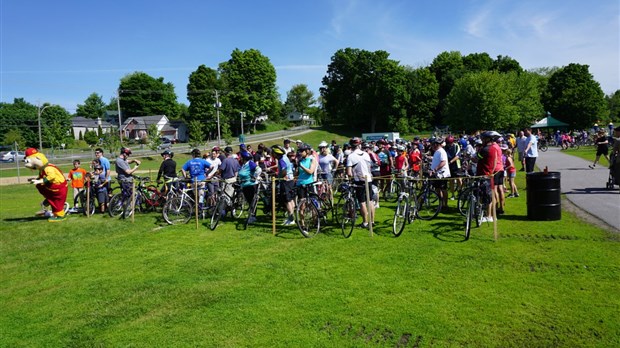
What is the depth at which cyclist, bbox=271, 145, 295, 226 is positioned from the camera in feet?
33.5

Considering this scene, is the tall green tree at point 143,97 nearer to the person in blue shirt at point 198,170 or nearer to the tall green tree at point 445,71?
the tall green tree at point 445,71

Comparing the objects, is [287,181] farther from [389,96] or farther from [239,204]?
[389,96]

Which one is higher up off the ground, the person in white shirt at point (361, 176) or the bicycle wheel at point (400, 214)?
the person in white shirt at point (361, 176)

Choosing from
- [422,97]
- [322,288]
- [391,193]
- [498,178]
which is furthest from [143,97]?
[322,288]

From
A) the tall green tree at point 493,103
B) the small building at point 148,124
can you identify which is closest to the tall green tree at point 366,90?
the tall green tree at point 493,103

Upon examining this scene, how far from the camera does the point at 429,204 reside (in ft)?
34.3

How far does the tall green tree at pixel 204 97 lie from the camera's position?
247 feet

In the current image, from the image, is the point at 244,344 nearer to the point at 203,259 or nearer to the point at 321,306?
the point at 321,306

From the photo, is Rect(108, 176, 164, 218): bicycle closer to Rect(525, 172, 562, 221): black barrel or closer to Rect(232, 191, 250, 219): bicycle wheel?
Rect(232, 191, 250, 219): bicycle wheel

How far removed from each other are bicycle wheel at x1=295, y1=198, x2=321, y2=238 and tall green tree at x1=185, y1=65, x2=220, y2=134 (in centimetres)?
6678

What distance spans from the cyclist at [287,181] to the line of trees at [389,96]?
2062 inches

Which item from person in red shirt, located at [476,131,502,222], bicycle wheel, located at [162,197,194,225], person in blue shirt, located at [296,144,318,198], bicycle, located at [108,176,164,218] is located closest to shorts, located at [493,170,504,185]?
person in red shirt, located at [476,131,502,222]

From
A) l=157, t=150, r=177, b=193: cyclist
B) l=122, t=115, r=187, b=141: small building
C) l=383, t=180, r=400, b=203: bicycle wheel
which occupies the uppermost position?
l=122, t=115, r=187, b=141: small building

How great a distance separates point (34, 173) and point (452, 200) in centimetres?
3549
